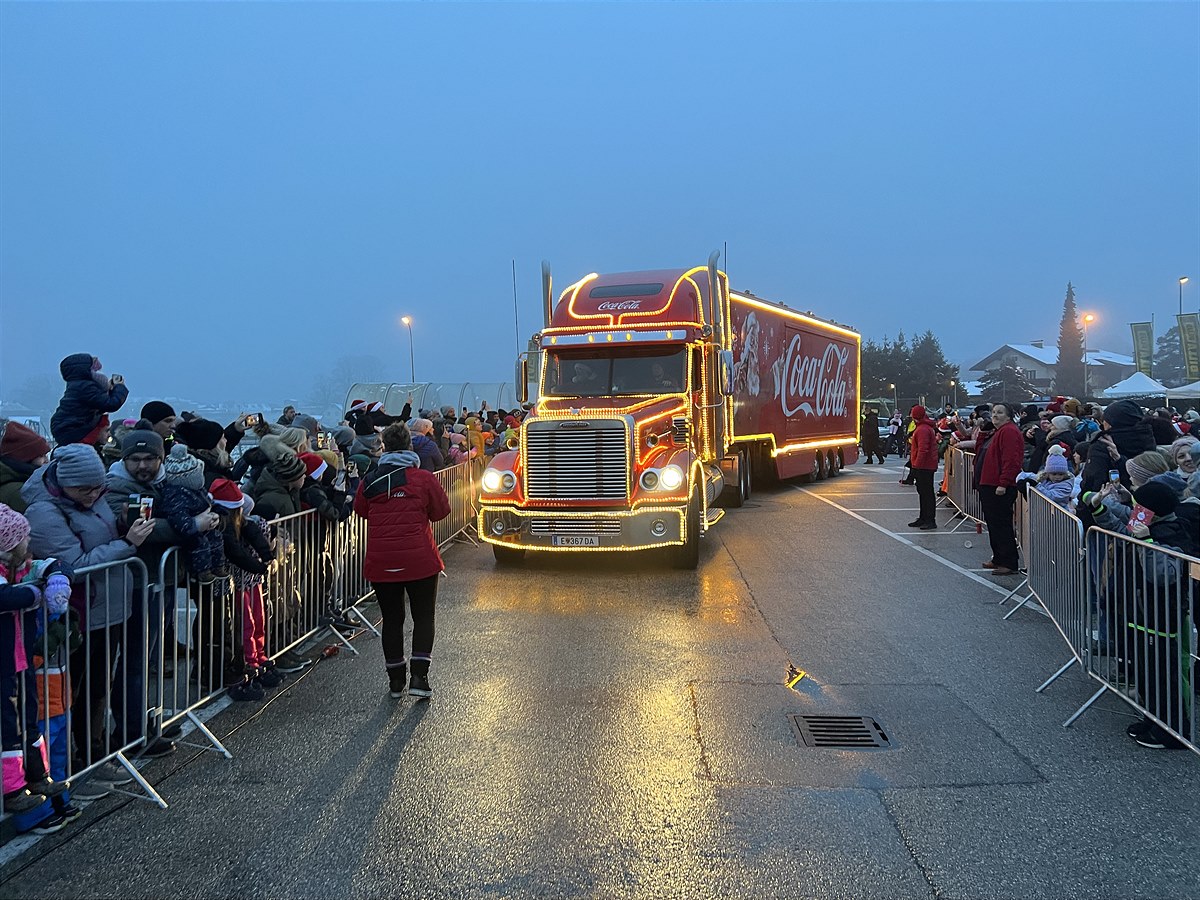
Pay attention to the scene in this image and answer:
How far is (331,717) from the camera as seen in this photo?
5.41 meters

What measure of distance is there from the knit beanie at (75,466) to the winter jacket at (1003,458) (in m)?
9.04

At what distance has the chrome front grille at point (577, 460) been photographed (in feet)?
32.6

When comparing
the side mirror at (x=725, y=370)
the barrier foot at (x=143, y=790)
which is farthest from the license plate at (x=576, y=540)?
the barrier foot at (x=143, y=790)

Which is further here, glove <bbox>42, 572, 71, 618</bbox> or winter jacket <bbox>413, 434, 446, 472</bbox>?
winter jacket <bbox>413, 434, 446, 472</bbox>

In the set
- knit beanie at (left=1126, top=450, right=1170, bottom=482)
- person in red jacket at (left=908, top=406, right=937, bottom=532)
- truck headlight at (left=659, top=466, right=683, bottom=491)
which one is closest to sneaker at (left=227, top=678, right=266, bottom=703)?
truck headlight at (left=659, top=466, right=683, bottom=491)

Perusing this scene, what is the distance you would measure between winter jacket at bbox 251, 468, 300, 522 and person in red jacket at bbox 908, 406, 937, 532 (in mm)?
9711

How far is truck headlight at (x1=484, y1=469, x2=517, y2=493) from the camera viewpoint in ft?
33.5

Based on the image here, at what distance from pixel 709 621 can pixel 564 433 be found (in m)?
3.25

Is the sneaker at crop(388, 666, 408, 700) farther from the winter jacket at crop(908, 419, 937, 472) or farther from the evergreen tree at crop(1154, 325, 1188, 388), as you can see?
the evergreen tree at crop(1154, 325, 1188, 388)

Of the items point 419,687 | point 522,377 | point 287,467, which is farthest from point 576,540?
point 419,687

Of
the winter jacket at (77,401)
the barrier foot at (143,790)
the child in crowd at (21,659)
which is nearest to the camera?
the child in crowd at (21,659)

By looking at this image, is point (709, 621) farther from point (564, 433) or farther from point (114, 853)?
point (114, 853)

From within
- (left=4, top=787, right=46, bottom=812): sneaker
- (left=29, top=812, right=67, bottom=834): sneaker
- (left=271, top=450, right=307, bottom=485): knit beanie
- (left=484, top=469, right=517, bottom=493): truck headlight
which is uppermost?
(left=271, top=450, right=307, bottom=485): knit beanie

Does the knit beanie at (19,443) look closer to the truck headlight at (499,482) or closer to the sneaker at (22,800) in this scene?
the sneaker at (22,800)
